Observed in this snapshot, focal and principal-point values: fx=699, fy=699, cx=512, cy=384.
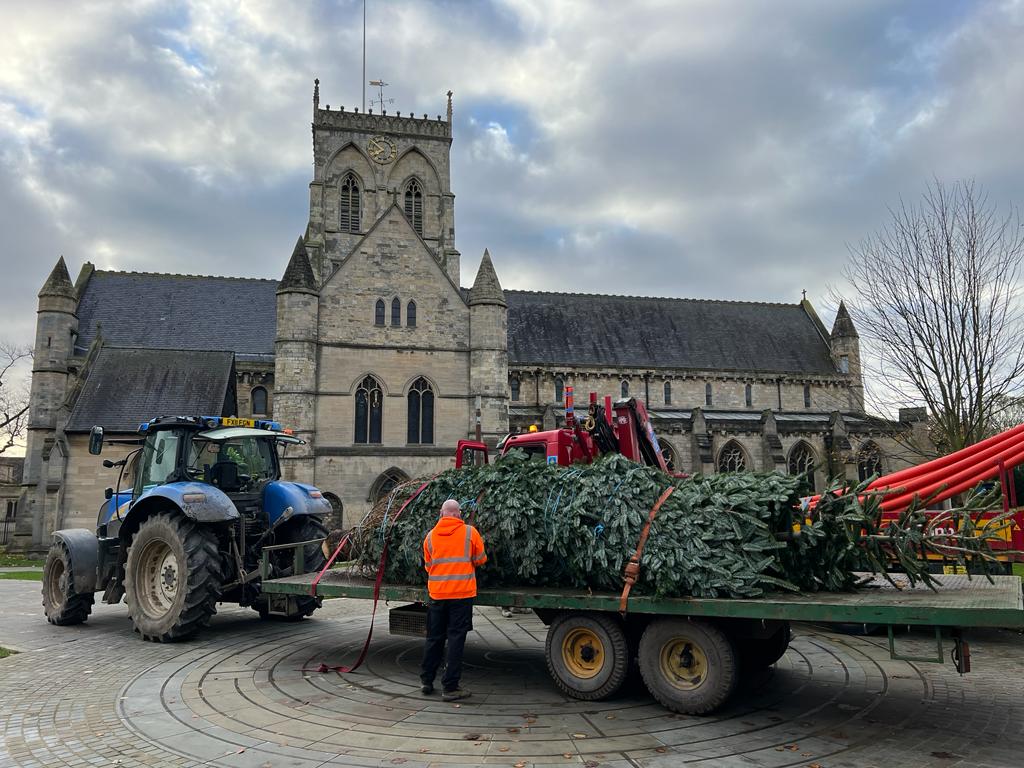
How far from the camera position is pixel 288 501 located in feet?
33.8

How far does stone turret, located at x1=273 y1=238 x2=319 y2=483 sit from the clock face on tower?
52.2ft

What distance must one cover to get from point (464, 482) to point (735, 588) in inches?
123

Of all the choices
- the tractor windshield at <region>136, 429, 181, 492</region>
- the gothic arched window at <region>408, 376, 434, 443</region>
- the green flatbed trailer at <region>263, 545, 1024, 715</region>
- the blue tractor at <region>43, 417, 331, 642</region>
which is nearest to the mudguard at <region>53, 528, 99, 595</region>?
the blue tractor at <region>43, 417, 331, 642</region>

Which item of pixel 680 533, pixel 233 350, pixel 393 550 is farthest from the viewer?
pixel 233 350

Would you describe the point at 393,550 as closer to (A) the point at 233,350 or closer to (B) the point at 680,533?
(B) the point at 680,533

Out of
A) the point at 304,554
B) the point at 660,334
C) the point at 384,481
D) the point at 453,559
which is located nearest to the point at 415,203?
the point at 660,334

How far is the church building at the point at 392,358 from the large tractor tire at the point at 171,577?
34.8 ft

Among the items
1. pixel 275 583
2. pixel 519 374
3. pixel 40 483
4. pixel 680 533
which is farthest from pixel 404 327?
pixel 680 533

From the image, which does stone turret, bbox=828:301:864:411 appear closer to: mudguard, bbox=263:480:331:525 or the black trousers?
mudguard, bbox=263:480:331:525

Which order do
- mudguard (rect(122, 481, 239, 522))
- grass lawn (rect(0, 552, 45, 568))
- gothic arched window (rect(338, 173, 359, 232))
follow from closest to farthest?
mudguard (rect(122, 481, 239, 522)) < grass lawn (rect(0, 552, 45, 568)) < gothic arched window (rect(338, 173, 359, 232))

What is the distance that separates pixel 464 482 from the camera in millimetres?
7805

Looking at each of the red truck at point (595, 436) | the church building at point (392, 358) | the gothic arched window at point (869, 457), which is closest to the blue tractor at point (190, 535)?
the red truck at point (595, 436)

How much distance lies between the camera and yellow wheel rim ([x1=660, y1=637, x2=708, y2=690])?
6.12 meters

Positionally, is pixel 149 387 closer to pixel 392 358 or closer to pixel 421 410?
pixel 392 358
